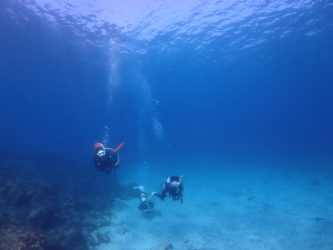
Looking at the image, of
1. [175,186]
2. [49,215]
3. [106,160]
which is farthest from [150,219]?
[106,160]

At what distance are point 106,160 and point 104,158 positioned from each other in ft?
0.30

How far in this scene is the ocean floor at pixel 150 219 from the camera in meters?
11.0

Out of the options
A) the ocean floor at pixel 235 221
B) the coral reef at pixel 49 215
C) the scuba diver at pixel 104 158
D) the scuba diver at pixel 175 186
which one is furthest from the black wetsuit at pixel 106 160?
the ocean floor at pixel 235 221

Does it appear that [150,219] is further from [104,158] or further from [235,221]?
[104,158]

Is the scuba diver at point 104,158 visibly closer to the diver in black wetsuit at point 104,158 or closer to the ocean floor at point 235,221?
the diver in black wetsuit at point 104,158

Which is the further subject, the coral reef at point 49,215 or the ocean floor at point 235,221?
the ocean floor at point 235,221

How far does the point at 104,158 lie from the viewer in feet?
25.7

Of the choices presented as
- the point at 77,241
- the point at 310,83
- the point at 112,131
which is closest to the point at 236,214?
the point at 77,241

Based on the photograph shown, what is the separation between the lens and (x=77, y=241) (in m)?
11.1

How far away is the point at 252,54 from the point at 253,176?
16284 mm

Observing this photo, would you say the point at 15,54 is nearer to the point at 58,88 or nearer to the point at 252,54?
the point at 58,88

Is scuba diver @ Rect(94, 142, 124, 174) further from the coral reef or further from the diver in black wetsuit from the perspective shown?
the coral reef

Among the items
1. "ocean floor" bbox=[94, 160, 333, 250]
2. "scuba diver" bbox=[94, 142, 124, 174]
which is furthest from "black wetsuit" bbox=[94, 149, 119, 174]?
"ocean floor" bbox=[94, 160, 333, 250]

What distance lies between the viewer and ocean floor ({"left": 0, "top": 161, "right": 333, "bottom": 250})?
1098cm
